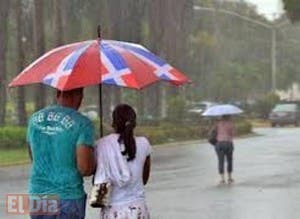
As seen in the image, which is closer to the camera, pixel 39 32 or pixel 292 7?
pixel 292 7

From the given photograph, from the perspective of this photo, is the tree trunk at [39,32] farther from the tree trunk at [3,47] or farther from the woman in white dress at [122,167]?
the woman in white dress at [122,167]

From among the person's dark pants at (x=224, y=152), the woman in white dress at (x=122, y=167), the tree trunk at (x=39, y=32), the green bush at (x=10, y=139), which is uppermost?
the tree trunk at (x=39, y=32)

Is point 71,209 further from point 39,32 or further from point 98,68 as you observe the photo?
point 39,32

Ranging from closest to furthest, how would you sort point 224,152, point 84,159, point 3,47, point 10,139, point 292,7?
1. point 84,159
2. point 224,152
3. point 292,7
4. point 10,139
5. point 3,47

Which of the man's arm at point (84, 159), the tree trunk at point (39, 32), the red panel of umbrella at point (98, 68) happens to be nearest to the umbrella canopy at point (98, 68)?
the red panel of umbrella at point (98, 68)

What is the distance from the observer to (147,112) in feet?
141

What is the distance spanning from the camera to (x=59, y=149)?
563 cm

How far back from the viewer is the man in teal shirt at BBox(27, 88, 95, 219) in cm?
562

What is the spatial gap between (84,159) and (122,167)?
282 millimetres

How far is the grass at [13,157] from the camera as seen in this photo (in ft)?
81.7

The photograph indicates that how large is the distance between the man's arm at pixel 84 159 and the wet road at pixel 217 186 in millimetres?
6675

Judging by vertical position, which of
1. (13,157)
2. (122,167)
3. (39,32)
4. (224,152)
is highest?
(39,32)

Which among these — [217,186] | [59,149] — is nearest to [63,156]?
[59,149]

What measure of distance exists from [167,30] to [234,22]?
33578 millimetres
